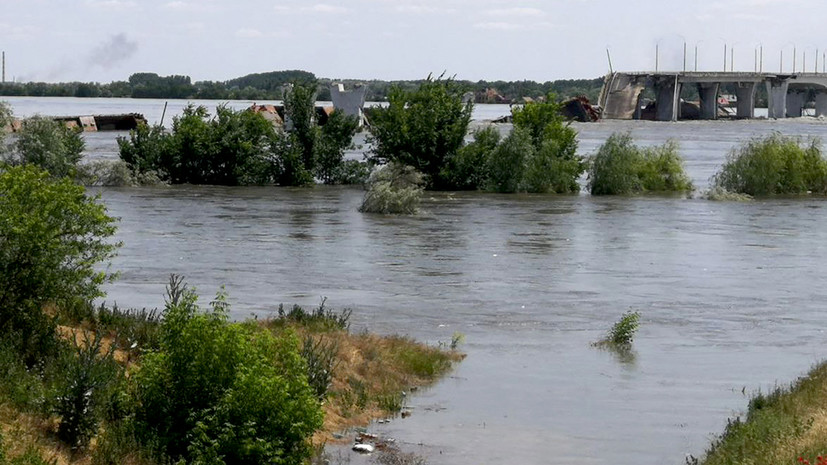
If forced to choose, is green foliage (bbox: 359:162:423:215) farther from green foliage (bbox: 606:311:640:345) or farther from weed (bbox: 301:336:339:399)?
weed (bbox: 301:336:339:399)

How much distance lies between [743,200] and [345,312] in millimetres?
28261

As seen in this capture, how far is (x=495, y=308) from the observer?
21094 millimetres

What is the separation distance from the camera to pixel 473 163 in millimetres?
46625

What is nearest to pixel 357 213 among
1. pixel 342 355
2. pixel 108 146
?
pixel 342 355

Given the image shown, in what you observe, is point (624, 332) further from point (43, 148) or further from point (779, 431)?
point (43, 148)

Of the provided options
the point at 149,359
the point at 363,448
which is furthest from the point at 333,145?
the point at 149,359

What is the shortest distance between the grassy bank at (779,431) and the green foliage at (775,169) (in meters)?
32.6

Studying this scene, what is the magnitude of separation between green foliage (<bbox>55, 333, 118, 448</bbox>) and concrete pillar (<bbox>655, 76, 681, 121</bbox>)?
157178 millimetres

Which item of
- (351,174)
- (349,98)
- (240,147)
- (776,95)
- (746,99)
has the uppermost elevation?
(349,98)

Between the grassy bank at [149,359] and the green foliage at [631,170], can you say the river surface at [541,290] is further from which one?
the green foliage at [631,170]

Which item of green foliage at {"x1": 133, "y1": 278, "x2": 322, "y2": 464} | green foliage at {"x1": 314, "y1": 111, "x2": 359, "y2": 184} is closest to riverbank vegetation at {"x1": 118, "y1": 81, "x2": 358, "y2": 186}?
green foliage at {"x1": 314, "y1": 111, "x2": 359, "y2": 184}

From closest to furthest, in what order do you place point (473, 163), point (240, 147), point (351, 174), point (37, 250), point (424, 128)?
point (37, 250), point (424, 128), point (473, 163), point (240, 147), point (351, 174)

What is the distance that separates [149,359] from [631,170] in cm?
3596

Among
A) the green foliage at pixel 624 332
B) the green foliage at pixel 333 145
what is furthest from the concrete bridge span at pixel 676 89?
the green foliage at pixel 624 332
